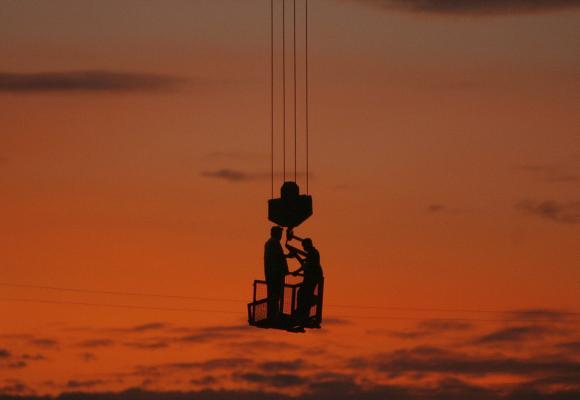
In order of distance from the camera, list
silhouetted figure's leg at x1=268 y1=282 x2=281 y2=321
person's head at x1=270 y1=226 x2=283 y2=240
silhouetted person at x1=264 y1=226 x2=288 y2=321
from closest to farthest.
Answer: person's head at x1=270 y1=226 x2=283 y2=240 → silhouetted person at x1=264 y1=226 x2=288 y2=321 → silhouetted figure's leg at x1=268 y1=282 x2=281 y2=321

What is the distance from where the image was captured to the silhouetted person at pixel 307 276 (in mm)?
32438

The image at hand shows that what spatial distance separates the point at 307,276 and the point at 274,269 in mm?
1073

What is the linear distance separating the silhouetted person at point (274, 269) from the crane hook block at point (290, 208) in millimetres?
316

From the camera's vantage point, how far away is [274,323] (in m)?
32.4

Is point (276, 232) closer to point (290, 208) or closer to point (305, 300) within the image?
point (290, 208)

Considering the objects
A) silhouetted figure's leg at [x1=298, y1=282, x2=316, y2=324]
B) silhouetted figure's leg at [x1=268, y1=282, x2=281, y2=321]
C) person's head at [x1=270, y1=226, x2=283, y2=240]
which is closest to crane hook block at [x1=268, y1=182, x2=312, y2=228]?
person's head at [x1=270, y1=226, x2=283, y2=240]

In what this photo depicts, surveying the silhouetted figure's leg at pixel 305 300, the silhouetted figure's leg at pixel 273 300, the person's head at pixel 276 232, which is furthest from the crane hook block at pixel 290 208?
the silhouetted figure's leg at pixel 305 300

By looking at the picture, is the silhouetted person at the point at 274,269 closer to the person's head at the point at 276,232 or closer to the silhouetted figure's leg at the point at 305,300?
the person's head at the point at 276,232

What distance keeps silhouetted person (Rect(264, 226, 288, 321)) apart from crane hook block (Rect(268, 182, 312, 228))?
32cm

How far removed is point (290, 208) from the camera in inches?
1251

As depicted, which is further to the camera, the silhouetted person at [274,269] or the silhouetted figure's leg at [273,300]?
the silhouetted figure's leg at [273,300]

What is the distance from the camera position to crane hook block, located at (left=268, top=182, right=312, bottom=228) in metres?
31.8

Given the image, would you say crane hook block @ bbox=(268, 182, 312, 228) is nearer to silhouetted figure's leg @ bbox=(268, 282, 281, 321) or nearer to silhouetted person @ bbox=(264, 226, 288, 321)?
silhouetted person @ bbox=(264, 226, 288, 321)

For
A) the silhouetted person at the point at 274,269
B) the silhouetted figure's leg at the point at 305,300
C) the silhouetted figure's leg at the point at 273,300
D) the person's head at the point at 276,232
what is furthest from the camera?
the silhouetted figure's leg at the point at 305,300
